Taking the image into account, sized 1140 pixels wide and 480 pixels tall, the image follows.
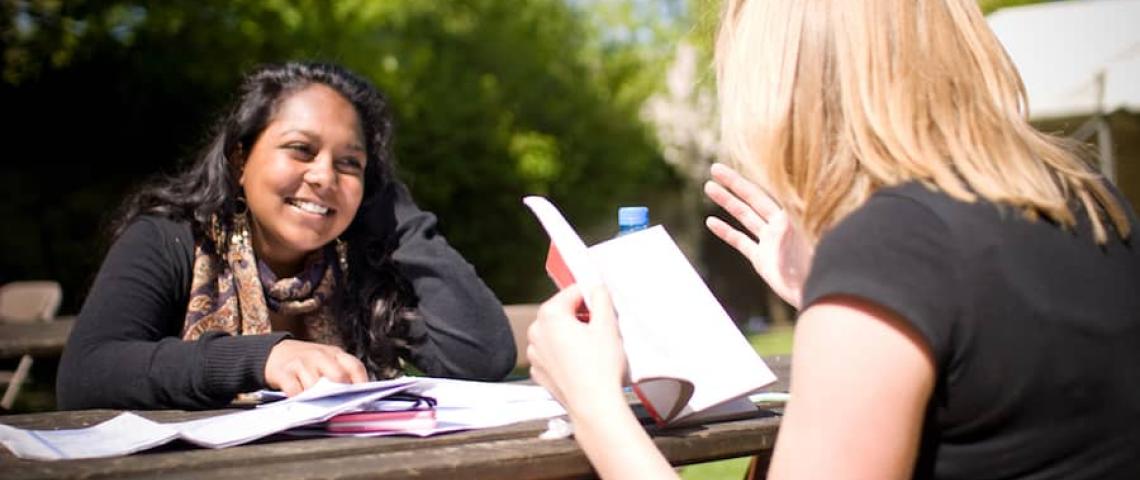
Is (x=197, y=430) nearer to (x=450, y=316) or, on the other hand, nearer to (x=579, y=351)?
(x=579, y=351)

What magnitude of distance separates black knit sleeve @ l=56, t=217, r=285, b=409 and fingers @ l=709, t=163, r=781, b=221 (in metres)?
0.88

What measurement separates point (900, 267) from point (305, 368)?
3.77ft

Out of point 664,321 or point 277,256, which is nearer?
point 664,321

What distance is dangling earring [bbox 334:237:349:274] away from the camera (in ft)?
9.39

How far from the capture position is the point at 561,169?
38.1 feet

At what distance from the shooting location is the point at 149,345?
7.03 feet

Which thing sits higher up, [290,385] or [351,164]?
[351,164]

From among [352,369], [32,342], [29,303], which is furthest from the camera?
[29,303]

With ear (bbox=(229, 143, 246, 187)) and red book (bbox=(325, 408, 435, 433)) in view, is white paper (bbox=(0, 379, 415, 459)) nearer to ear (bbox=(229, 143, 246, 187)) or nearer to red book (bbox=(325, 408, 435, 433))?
red book (bbox=(325, 408, 435, 433))

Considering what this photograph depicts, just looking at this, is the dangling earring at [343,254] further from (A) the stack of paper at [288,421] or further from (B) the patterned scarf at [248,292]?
(A) the stack of paper at [288,421]

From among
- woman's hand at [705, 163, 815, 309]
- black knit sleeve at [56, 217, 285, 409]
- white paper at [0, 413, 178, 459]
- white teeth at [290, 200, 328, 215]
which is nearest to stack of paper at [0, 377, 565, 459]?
white paper at [0, 413, 178, 459]

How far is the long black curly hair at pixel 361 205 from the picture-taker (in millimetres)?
2680

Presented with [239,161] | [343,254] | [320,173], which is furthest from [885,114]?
[239,161]

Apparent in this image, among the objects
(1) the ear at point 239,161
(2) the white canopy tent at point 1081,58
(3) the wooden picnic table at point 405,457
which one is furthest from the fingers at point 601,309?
(2) the white canopy tent at point 1081,58
